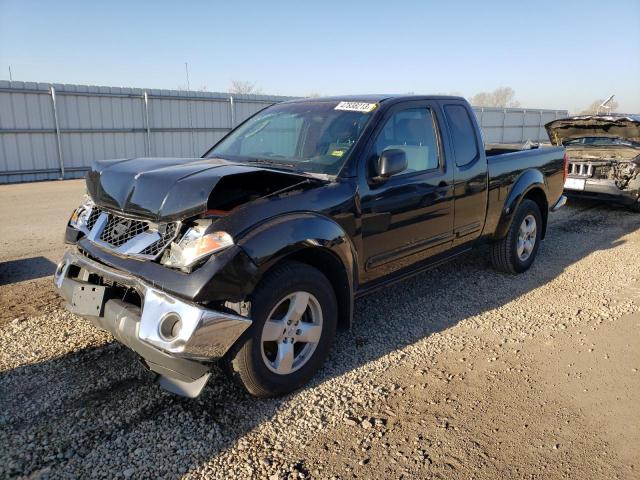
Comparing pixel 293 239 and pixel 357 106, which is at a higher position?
pixel 357 106

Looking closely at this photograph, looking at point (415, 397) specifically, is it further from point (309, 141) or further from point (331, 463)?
point (309, 141)

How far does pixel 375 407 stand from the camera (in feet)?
9.91

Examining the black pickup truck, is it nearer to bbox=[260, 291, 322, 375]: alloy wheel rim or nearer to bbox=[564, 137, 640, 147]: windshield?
bbox=[260, 291, 322, 375]: alloy wheel rim

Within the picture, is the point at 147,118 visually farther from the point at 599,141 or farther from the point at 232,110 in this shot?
the point at 599,141

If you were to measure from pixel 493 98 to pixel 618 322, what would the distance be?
279ft

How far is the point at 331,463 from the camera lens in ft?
8.31

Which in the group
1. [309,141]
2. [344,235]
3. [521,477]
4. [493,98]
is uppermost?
[493,98]

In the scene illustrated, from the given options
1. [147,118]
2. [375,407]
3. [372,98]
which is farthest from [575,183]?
[147,118]

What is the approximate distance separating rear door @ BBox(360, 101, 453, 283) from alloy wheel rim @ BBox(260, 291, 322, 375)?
611mm

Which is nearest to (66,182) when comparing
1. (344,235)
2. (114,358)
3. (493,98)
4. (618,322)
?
(114,358)

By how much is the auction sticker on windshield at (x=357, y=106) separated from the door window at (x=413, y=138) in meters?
0.17

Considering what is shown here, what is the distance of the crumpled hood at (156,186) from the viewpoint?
9.03 feet

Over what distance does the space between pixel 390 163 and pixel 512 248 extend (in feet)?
8.53

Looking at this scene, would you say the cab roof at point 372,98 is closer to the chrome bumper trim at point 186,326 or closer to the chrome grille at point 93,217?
the chrome grille at point 93,217
